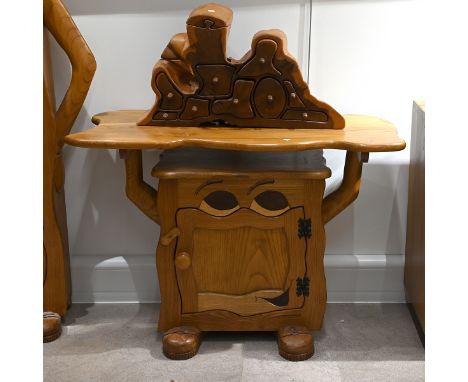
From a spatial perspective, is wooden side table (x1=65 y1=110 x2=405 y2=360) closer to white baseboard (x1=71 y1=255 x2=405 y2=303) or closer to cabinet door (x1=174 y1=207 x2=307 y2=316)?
cabinet door (x1=174 y1=207 x2=307 y2=316)

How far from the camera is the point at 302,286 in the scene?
1897 mm

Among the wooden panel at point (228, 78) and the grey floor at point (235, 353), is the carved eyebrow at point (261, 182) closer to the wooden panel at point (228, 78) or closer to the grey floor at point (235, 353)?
the wooden panel at point (228, 78)

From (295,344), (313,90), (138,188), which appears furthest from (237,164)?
(295,344)

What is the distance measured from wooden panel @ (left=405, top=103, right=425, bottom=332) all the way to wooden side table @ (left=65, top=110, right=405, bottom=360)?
122 mm

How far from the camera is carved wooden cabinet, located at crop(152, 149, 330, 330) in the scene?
182 centimetres

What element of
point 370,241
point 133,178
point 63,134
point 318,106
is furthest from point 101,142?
point 370,241

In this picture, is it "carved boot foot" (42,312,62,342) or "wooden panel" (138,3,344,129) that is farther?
"carved boot foot" (42,312,62,342)

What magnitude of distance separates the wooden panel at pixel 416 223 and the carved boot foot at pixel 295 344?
330mm

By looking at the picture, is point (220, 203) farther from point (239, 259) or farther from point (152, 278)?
point (152, 278)

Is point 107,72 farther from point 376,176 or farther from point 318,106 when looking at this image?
point 376,176

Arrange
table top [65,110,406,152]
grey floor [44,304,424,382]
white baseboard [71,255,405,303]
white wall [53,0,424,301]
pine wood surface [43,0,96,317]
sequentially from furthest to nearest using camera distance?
white baseboard [71,255,405,303] < white wall [53,0,424,301] < pine wood surface [43,0,96,317] < grey floor [44,304,424,382] < table top [65,110,406,152]

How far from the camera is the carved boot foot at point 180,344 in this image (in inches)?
73.1

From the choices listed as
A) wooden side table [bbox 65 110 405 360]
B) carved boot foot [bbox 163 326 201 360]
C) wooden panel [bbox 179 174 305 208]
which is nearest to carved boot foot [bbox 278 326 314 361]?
wooden side table [bbox 65 110 405 360]

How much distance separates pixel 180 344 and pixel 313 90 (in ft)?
2.73
